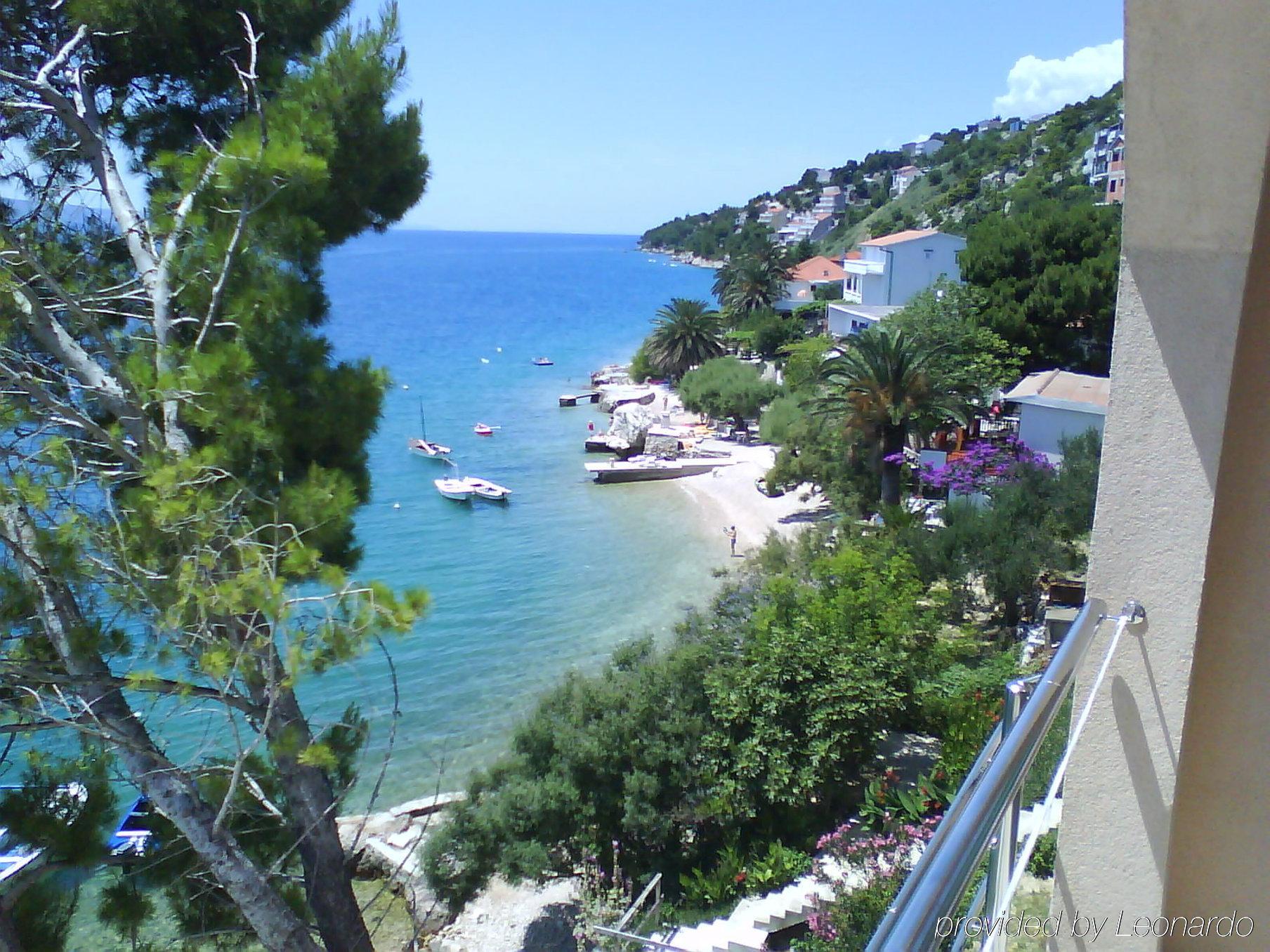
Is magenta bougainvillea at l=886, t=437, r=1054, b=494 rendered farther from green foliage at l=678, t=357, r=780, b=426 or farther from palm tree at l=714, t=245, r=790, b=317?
palm tree at l=714, t=245, r=790, b=317

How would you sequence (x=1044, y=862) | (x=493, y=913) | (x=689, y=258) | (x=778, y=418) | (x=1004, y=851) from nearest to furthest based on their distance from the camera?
(x=1004, y=851)
(x=1044, y=862)
(x=493, y=913)
(x=778, y=418)
(x=689, y=258)

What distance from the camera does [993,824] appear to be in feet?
2.86

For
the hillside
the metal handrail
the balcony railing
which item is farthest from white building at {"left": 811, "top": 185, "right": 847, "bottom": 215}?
the metal handrail

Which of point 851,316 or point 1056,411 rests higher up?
point 851,316

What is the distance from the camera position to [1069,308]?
67.6 feet

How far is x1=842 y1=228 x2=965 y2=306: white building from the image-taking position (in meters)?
30.6

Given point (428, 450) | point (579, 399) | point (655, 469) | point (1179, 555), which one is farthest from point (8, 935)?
point (579, 399)

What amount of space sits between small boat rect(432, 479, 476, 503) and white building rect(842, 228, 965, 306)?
49.8 ft

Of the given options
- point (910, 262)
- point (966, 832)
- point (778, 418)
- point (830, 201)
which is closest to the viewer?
point (966, 832)

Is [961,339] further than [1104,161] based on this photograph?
No

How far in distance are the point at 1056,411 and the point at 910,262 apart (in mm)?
17429

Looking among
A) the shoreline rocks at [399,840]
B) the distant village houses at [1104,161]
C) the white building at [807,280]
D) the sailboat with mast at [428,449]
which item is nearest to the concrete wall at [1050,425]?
the shoreline rocks at [399,840]

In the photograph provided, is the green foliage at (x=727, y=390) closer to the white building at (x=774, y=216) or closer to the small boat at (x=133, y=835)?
the small boat at (x=133, y=835)

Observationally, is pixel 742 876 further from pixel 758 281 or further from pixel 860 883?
pixel 758 281
